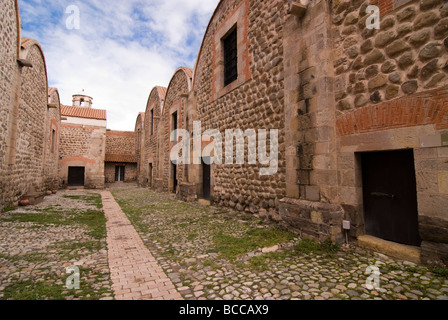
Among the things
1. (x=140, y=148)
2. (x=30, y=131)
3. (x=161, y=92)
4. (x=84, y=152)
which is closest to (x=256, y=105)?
(x=30, y=131)

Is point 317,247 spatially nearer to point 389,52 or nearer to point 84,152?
point 389,52

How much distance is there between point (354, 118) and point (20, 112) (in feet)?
33.0

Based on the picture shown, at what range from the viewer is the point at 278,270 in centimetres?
285

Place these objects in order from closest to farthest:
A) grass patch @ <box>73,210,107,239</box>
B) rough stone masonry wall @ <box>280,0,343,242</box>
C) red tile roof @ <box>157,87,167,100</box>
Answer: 1. rough stone masonry wall @ <box>280,0,343,242</box>
2. grass patch @ <box>73,210,107,239</box>
3. red tile roof @ <box>157,87,167,100</box>

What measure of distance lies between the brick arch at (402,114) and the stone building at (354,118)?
1 cm

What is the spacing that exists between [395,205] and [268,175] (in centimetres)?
260

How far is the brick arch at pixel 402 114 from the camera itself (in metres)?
2.70

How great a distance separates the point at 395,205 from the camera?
10.8ft

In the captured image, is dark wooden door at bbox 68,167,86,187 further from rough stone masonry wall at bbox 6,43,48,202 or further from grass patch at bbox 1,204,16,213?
grass patch at bbox 1,204,16,213

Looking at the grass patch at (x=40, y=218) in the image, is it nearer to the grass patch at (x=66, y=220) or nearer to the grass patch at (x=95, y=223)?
the grass patch at (x=66, y=220)

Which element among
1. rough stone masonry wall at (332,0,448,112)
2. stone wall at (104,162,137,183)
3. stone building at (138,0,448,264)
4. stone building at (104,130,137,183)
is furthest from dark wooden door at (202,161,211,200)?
stone wall at (104,162,137,183)

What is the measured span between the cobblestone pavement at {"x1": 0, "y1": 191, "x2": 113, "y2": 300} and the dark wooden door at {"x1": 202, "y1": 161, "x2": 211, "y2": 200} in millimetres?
3919

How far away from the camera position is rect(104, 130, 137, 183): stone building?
23.5 m
